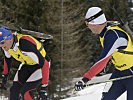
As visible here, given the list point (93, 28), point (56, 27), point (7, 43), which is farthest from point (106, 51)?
point (56, 27)

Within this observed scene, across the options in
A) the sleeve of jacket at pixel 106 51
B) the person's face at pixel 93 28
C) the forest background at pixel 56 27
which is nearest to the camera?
the sleeve of jacket at pixel 106 51

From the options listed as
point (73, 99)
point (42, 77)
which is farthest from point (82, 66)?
point (42, 77)

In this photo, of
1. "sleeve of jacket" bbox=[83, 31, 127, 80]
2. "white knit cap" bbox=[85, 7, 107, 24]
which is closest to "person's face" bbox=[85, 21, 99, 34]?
"white knit cap" bbox=[85, 7, 107, 24]

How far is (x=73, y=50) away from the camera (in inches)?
925

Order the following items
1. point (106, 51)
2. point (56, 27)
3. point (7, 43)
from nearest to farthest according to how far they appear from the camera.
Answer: point (106, 51)
point (7, 43)
point (56, 27)

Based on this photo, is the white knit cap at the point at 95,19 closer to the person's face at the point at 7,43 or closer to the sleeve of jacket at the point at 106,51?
the sleeve of jacket at the point at 106,51

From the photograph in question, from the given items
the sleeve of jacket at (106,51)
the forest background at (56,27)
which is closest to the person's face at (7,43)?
the sleeve of jacket at (106,51)

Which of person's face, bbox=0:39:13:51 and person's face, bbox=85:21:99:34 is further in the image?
person's face, bbox=0:39:13:51

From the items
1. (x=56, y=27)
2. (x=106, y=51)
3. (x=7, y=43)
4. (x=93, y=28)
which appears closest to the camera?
(x=106, y=51)

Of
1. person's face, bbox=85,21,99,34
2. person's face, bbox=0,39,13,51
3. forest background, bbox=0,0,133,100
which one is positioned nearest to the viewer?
person's face, bbox=85,21,99,34

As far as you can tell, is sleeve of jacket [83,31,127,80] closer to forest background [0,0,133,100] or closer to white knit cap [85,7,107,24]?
white knit cap [85,7,107,24]

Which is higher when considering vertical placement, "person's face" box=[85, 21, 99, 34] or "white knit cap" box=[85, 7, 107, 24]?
"white knit cap" box=[85, 7, 107, 24]

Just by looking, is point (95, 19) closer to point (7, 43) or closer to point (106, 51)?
point (106, 51)

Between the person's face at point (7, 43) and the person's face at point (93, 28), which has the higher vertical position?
the person's face at point (93, 28)
